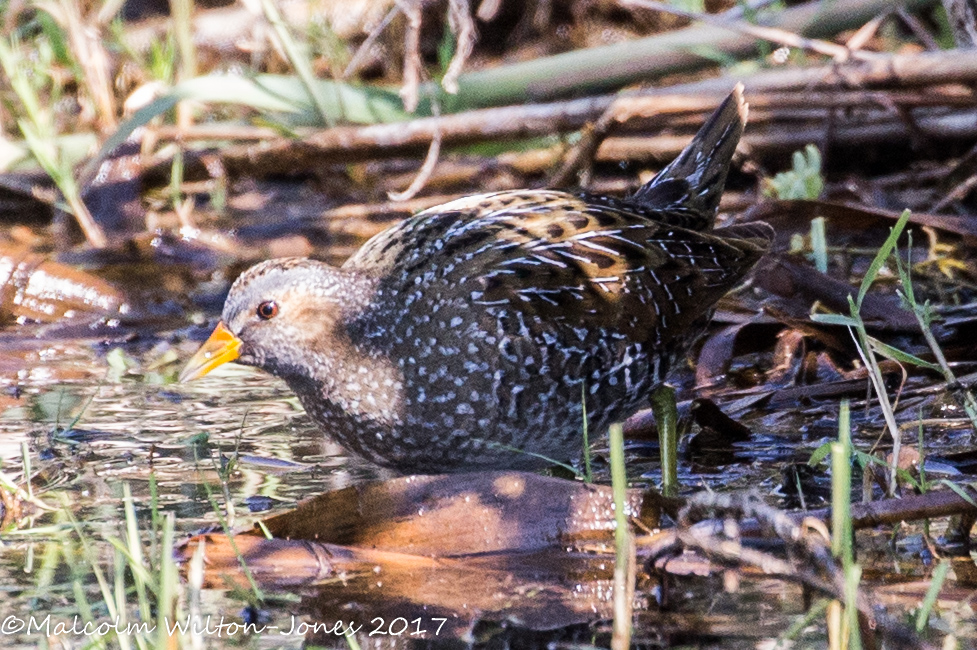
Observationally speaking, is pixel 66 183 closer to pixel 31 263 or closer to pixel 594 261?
pixel 31 263

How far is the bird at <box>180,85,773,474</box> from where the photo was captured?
3875 millimetres

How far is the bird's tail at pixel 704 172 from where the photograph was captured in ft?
15.5

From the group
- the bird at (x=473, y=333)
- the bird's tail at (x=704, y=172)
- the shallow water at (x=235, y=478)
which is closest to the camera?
the shallow water at (x=235, y=478)

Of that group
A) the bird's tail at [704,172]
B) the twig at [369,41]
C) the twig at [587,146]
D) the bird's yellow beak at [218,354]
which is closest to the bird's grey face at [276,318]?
Answer: the bird's yellow beak at [218,354]

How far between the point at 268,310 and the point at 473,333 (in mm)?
579

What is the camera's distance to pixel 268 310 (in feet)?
13.1

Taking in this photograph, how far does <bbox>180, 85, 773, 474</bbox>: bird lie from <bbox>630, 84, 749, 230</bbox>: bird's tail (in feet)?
1.55

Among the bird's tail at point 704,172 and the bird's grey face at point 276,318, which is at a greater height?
the bird's tail at point 704,172

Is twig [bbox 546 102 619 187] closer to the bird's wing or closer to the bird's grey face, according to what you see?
the bird's wing

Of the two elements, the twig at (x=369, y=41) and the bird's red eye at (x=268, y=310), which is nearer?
the bird's red eye at (x=268, y=310)

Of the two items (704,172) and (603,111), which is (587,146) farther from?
(704,172)

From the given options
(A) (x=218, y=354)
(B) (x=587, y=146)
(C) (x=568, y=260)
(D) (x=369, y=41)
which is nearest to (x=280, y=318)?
(A) (x=218, y=354)

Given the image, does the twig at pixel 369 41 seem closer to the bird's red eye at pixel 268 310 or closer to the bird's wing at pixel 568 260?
the bird's wing at pixel 568 260

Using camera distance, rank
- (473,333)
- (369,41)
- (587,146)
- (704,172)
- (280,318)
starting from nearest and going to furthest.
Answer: (473,333), (280,318), (704,172), (369,41), (587,146)
